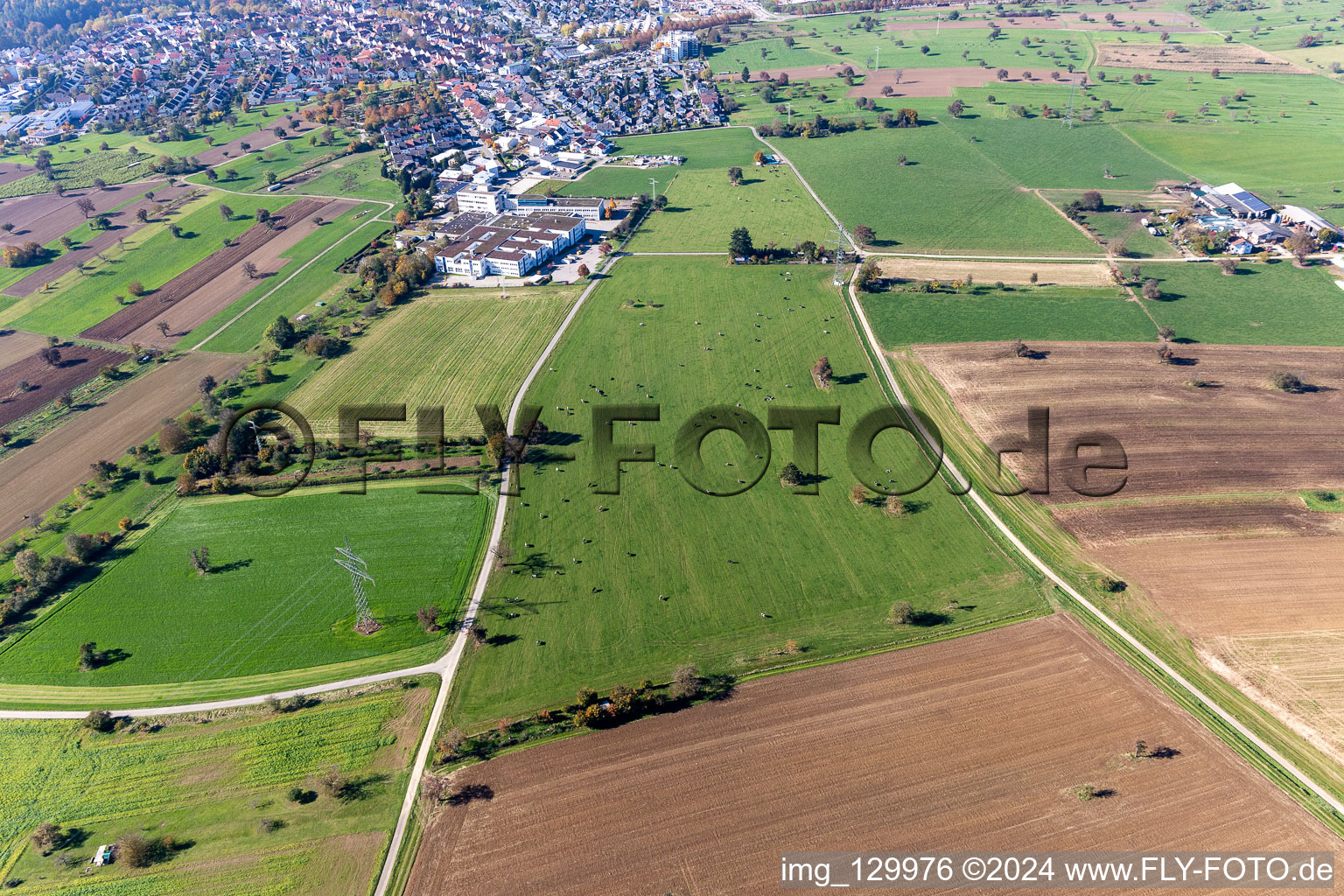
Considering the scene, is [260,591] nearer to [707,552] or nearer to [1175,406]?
[707,552]

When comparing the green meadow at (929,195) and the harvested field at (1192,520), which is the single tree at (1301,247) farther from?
the harvested field at (1192,520)

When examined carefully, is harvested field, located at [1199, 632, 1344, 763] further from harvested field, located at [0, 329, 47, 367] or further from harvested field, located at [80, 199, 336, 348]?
harvested field, located at [0, 329, 47, 367]

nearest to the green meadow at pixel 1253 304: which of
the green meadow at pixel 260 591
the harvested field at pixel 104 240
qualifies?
the green meadow at pixel 260 591

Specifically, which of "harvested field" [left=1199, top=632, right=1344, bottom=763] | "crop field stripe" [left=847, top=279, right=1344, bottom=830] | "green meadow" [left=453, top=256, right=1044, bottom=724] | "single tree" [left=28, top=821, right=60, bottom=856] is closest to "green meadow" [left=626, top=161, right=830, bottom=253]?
"green meadow" [left=453, top=256, right=1044, bottom=724]

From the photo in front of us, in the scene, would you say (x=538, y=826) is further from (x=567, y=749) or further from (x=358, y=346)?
(x=358, y=346)

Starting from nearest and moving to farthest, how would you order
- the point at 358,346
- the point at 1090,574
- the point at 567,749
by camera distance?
1. the point at 567,749
2. the point at 1090,574
3. the point at 358,346

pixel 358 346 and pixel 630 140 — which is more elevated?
pixel 630 140

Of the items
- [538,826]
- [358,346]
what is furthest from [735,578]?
[358,346]
